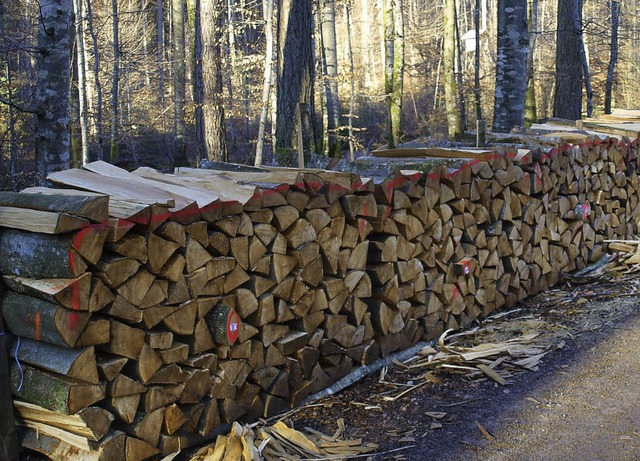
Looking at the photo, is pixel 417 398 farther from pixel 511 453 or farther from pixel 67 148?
pixel 67 148

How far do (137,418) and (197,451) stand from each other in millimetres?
493

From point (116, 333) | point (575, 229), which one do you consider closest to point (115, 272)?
point (116, 333)

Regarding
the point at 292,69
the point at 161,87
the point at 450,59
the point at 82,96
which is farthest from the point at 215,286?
the point at 161,87

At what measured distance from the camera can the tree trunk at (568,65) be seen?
14.0 meters

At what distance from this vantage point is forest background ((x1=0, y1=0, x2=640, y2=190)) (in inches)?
345

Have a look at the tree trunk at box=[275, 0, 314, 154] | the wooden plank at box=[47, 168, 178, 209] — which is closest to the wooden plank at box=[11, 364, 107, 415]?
the wooden plank at box=[47, 168, 178, 209]

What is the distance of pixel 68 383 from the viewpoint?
11.7 ft

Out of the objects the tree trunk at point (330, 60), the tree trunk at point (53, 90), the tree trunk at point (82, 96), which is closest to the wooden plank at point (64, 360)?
the tree trunk at point (53, 90)

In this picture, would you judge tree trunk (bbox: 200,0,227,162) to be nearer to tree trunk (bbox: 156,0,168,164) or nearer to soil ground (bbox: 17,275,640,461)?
tree trunk (bbox: 156,0,168,164)

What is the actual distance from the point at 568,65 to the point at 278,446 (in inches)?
489

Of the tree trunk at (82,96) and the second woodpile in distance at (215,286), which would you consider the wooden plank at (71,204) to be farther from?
the tree trunk at (82,96)

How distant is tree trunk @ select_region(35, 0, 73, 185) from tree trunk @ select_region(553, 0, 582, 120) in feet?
34.1

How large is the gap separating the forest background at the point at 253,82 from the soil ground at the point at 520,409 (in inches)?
90.6

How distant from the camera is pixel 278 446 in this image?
409 cm
